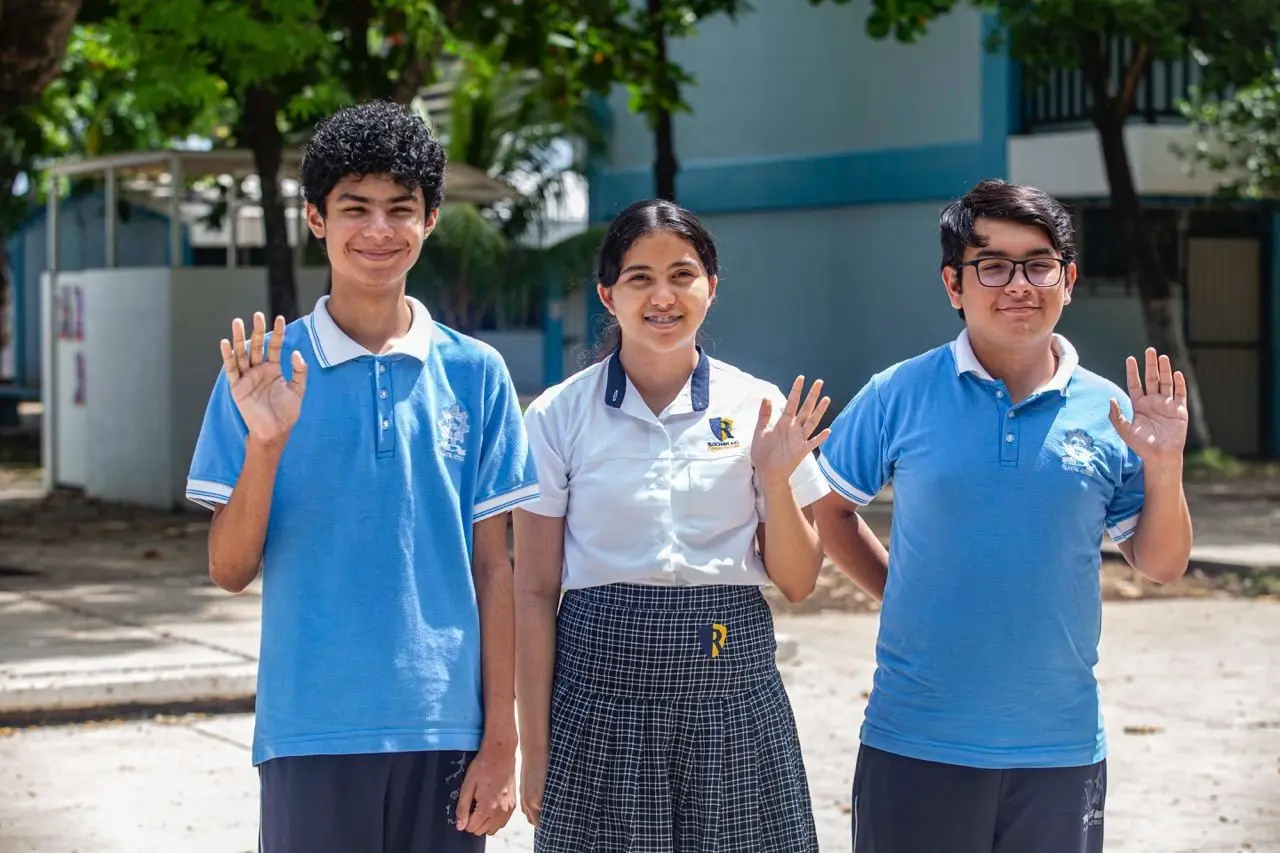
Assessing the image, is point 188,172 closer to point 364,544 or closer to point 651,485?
point 651,485

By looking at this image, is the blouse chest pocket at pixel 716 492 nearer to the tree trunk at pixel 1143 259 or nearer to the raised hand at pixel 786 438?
the raised hand at pixel 786 438

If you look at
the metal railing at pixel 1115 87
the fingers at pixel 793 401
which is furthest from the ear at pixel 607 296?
the metal railing at pixel 1115 87

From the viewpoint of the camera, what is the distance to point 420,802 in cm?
333

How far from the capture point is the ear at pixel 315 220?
348 centimetres

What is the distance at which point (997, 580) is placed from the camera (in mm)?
3525

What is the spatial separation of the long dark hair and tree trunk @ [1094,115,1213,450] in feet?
51.2

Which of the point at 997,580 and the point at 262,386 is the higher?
the point at 262,386

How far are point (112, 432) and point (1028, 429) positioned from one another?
548 inches

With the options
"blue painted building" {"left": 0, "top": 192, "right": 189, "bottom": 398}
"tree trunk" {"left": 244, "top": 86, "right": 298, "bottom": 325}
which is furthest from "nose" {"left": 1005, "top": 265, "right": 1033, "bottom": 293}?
"blue painted building" {"left": 0, "top": 192, "right": 189, "bottom": 398}

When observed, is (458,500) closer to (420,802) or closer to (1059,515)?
(420,802)

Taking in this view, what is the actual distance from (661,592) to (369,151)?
999 mm

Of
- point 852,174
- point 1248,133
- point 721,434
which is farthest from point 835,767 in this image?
point 852,174

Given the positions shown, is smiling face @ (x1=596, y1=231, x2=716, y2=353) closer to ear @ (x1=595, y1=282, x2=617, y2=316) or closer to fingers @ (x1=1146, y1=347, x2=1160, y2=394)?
ear @ (x1=595, y1=282, x2=617, y2=316)

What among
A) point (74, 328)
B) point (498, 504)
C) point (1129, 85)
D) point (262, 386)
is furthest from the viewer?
point (1129, 85)
